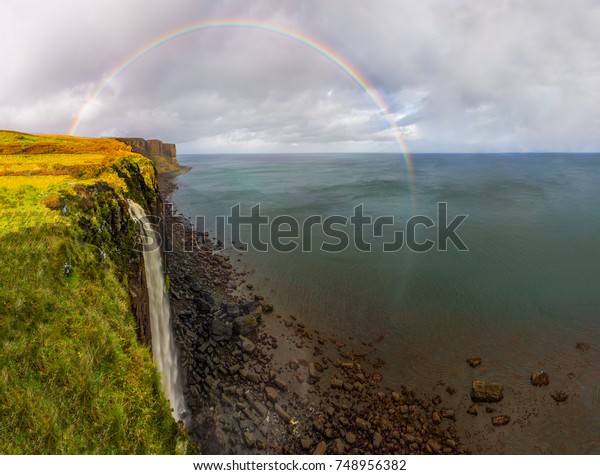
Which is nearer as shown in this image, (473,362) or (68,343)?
(68,343)

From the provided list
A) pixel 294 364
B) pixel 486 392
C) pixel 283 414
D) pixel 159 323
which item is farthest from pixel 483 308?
pixel 159 323

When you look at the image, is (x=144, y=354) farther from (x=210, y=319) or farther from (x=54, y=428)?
(x=210, y=319)

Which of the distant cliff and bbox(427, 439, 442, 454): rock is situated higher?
the distant cliff

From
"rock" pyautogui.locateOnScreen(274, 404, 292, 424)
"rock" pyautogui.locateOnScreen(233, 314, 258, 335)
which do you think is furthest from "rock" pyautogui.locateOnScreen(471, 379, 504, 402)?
"rock" pyautogui.locateOnScreen(233, 314, 258, 335)

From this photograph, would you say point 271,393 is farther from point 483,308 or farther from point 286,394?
point 483,308

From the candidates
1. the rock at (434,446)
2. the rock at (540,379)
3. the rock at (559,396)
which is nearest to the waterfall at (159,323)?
the rock at (434,446)

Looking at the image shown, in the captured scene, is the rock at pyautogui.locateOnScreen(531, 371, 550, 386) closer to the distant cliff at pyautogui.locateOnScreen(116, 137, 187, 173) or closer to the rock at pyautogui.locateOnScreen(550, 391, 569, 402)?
the rock at pyautogui.locateOnScreen(550, 391, 569, 402)

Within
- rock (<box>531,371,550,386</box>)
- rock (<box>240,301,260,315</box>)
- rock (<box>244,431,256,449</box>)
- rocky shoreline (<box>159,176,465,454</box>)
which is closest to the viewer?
rock (<box>244,431,256,449</box>)

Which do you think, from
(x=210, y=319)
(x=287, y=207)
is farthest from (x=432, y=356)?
(x=287, y=207)
